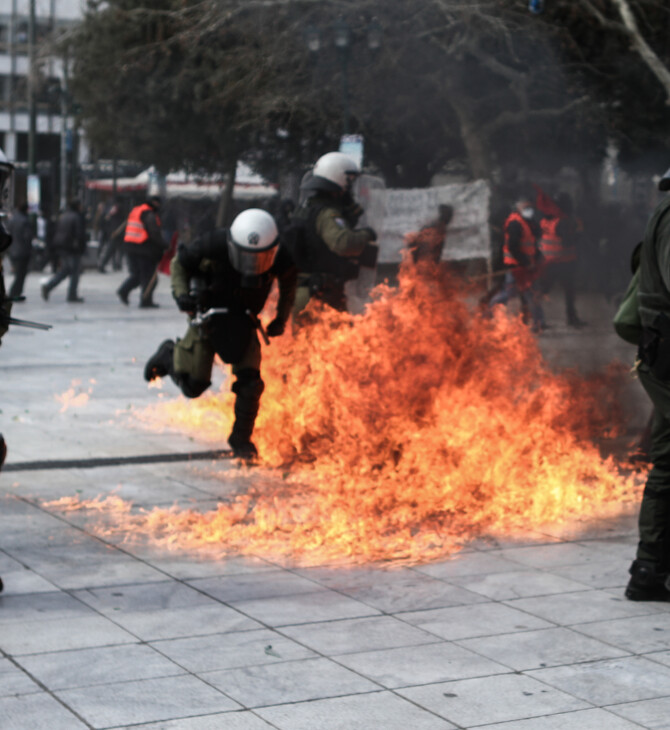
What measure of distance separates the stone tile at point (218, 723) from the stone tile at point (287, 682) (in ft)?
0.34

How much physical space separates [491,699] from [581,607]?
1.09m

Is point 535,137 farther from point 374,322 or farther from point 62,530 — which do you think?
point 62,530

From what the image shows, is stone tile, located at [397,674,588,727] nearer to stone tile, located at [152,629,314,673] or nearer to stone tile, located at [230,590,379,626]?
stone tile, located at [152,629,314,673]

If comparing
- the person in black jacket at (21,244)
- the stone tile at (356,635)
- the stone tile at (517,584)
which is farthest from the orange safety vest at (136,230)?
the stone tile at (356,635)

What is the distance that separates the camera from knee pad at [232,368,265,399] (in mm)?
7277

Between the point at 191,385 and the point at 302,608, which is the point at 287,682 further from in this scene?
the point at 191,385

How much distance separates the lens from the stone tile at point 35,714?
3430 mm

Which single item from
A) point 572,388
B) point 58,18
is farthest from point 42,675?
point 58,18

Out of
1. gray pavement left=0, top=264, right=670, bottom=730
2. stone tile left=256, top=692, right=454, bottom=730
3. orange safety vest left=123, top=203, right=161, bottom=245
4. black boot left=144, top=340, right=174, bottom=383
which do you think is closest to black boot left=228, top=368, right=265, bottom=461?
black boot left=144, top=340, right=174, bottom=383

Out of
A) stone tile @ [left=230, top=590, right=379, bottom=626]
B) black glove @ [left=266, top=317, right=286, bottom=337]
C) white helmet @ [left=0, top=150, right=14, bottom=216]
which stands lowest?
stone tile @ [left=230, top=590, right=379, bottom=626]

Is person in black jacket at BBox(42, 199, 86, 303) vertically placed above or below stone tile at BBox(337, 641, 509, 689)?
above

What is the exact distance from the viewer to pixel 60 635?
425cm

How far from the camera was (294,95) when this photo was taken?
830 inches

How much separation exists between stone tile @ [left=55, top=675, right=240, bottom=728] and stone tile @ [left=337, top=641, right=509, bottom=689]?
1.69ft
